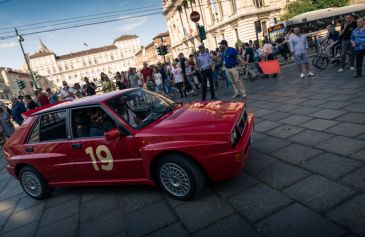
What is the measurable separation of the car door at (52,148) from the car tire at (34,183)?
15cm

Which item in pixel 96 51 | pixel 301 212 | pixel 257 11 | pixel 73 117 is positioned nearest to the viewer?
pixel 301 212

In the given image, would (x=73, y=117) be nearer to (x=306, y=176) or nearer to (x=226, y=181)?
(x=226, y=181)

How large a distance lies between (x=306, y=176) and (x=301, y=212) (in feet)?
2.58

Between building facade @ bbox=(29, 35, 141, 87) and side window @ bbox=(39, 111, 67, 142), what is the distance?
134 metres

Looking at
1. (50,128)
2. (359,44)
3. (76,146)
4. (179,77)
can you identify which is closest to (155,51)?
(179,77)

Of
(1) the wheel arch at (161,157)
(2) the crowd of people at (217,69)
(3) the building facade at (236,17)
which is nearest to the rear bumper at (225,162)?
(1) the wheel arch at (161,157)

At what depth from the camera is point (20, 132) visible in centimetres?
513

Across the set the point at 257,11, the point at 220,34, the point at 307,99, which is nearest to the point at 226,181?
the point at 307,99

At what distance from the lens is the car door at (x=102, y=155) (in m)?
4.02

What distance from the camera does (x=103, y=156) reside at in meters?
4.23

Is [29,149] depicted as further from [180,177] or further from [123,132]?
[180,177]

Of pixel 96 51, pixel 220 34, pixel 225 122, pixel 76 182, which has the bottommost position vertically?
pixel 76 182

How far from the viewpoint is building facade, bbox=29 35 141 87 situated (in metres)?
135

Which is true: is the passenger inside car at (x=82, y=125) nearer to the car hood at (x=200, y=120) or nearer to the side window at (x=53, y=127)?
the side window at (x=53, y=127)
